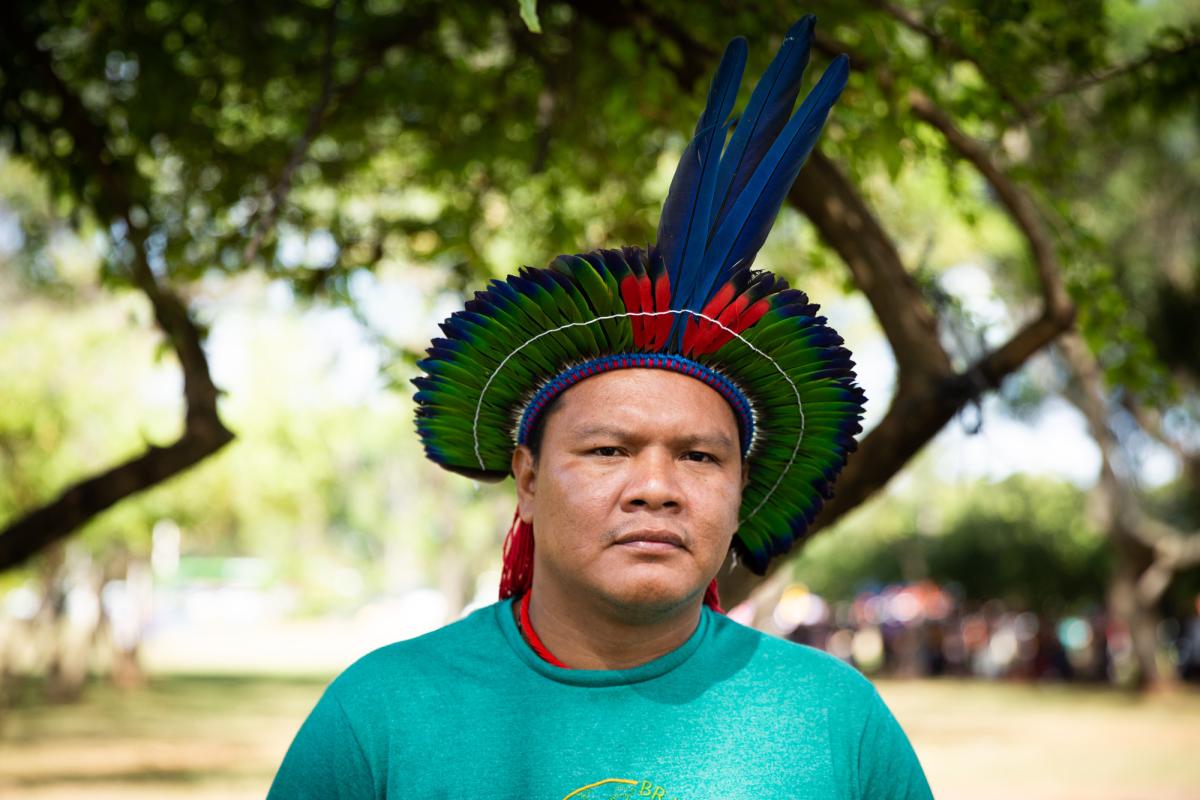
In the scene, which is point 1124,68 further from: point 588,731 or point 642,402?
point 588,731

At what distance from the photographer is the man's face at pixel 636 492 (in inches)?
87.4

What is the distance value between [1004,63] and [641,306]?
290cm

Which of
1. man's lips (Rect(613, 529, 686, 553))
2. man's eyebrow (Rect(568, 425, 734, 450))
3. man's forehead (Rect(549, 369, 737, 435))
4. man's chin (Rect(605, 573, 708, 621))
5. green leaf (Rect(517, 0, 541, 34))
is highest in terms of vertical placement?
green leaf (Rect(517, 0, 541, 34))

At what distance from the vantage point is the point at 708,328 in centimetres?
235

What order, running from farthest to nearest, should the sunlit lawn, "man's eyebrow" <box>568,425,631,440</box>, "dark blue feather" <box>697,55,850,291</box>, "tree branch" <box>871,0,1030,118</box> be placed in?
the sunlit lawn
"tree branch" <box>871,0,1030,118</box>
"dark blue feather" <box>697,55,850,291</box>
"man's eyebrow" <box>568,425,631,440</box>

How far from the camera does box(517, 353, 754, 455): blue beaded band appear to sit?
2.35 m

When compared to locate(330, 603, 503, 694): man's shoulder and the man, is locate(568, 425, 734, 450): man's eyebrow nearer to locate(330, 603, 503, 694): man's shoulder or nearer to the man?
the man

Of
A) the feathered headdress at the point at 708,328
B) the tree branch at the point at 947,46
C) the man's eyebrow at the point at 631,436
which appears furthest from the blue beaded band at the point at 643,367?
the tree branch at the point at 947,46

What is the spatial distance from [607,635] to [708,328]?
571mm

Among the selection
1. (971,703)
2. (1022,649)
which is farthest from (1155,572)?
(1022,649)

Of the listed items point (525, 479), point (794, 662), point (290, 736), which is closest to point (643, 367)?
point (525, 479)

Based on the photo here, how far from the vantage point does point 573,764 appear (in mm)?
2168

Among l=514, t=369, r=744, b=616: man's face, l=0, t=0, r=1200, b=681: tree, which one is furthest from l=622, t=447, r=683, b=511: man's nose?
l=0, t=0, r=1200, b=681: tree

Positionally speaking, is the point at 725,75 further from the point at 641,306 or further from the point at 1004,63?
the point at 1004,63
